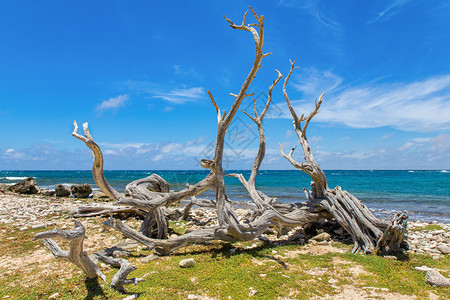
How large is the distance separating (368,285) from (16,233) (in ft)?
37.6

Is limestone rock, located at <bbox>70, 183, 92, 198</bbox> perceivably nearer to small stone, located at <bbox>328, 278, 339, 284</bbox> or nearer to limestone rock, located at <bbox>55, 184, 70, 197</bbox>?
limestone rock, located at <bbox>55, 184, 70, 197</bbox>

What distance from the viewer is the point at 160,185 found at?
10117 mm

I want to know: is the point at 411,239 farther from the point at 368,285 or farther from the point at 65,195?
the point at 65,195

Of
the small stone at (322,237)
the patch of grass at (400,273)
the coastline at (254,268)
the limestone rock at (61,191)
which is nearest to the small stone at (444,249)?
the coastline at (254,268)

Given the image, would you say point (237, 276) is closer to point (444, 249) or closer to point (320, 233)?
point (320, 233)

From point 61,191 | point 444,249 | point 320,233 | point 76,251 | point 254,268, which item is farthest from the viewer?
point 61,191

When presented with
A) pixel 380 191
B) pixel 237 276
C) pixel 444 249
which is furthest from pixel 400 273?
pixel 380 191

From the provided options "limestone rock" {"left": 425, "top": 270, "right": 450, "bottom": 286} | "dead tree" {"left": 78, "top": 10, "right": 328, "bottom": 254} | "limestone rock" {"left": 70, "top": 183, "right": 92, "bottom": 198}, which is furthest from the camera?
"limestone rock" {"left": 70, "top": 183, "right": 92, "bottom": 198}

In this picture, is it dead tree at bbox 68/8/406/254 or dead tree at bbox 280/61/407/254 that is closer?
dead tree at bbox 68/8/406/254

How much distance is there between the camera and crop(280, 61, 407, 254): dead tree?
7254 mm

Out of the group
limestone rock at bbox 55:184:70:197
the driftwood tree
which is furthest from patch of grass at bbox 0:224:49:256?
limestone rock at bbox 55:184:70:197

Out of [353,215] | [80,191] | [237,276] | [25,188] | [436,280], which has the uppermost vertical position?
[353,215]

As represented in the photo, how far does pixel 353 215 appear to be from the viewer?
818 centimetres

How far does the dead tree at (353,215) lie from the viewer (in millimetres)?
7254
